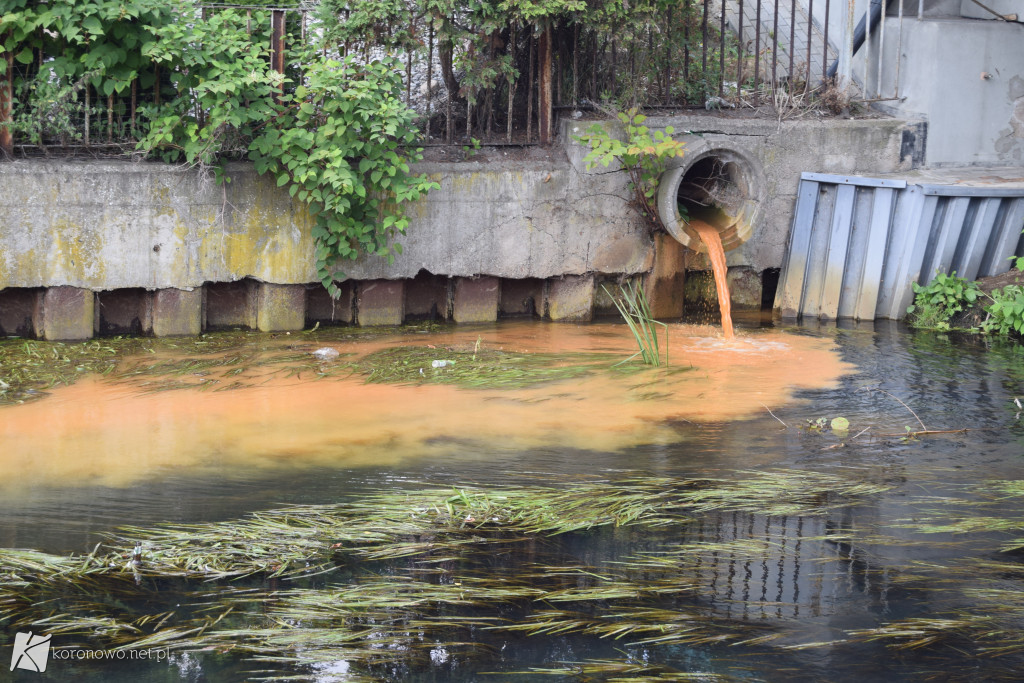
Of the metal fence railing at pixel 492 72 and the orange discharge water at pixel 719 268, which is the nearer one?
the metal fence railing at pixel 492 72

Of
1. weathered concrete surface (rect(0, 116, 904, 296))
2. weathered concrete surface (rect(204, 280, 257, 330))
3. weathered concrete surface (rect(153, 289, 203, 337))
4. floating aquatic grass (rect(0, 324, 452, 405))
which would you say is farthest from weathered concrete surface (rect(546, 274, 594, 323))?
weathered concrete surface (rect(153, 289, 203, 337))

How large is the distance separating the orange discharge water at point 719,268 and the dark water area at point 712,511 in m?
0.73

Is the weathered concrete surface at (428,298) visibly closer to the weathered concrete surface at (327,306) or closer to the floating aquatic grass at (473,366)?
the weathered concrete surface at (327,306)

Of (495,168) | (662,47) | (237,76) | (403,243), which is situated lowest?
(403,243)

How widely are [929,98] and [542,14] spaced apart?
12.1 ft

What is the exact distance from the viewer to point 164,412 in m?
6.19

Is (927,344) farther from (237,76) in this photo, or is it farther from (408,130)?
(237,76)

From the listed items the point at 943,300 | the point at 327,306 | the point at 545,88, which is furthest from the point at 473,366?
the point at 943,300

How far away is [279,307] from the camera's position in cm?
810

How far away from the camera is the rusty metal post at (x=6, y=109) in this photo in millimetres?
7376

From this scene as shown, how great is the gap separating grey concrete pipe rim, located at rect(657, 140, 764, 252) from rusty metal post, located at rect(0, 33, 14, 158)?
5.07 metres

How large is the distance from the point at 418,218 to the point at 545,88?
164 cm

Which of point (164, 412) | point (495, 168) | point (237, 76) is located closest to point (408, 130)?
point (495, 168)

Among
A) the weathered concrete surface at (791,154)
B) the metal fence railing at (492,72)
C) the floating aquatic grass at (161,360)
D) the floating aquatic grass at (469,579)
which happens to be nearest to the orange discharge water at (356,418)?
the floating aquatic grass at (161,360)
